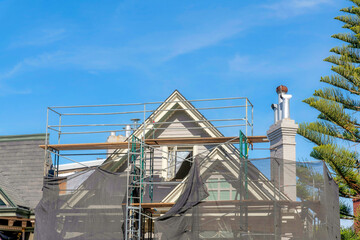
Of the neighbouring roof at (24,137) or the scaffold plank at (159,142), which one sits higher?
the neighbouring roof at (24,137)

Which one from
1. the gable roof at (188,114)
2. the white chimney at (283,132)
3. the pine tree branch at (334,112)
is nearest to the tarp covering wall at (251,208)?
the gable roof at (188,114)

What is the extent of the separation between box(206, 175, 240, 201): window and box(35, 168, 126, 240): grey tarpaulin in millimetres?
2719

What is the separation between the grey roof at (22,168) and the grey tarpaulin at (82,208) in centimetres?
142

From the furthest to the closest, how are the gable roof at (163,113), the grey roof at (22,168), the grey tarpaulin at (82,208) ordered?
the gable roof at (163,113)
the grey roof at (22,168)
the grey tarpaulin at (82,208)

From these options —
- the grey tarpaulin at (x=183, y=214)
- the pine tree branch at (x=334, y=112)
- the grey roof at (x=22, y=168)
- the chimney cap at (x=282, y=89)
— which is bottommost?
the grey tarpaulin at (x=183, y=214)

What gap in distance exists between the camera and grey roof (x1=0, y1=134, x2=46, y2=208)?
55.8 feet

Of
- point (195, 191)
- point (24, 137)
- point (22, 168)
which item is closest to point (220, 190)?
point (195, 191)

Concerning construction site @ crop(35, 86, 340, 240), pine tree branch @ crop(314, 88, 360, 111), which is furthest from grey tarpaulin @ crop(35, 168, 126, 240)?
pine tree branch @ crop(314, 88, 360, 111)

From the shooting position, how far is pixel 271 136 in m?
16.2

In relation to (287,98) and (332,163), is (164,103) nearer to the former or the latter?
(287,98)

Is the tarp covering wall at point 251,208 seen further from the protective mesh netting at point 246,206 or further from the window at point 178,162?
the window at point 178,162

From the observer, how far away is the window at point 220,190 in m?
13.6

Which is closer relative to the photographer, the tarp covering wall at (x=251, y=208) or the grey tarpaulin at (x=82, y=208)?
the tarp covering wall at (x=251, y=208)

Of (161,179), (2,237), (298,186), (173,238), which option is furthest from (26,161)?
(298,186)
